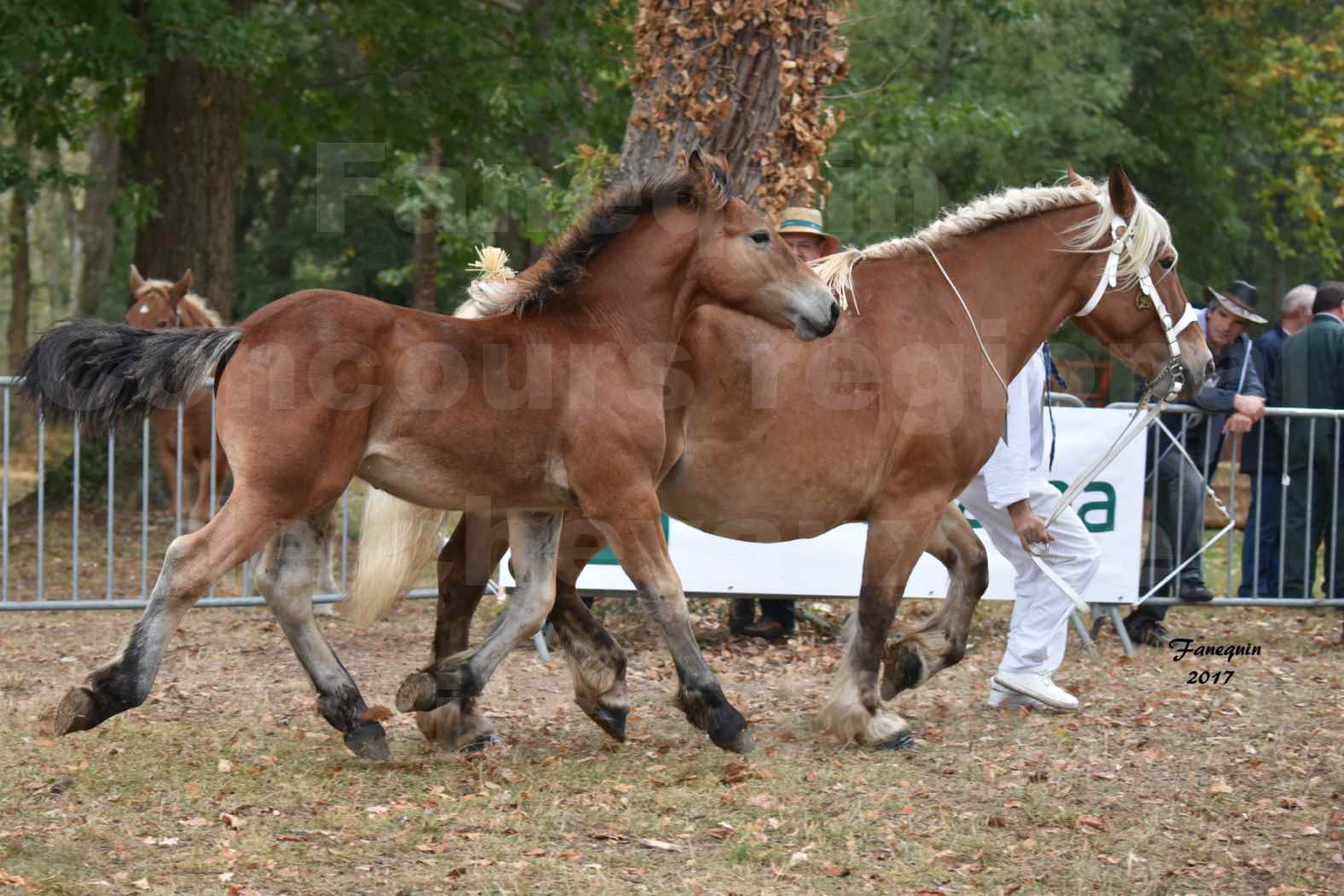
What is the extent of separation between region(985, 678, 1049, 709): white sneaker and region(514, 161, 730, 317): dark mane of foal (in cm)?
280

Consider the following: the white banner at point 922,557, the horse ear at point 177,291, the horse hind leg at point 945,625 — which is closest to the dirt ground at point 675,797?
the horse hind leg at point 945,625

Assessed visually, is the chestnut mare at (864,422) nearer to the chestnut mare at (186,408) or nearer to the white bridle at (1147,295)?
the white bridle at (1147,295)

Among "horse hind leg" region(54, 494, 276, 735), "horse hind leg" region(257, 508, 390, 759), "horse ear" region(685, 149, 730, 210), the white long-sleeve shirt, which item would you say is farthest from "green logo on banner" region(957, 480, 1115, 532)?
"horse hind leg" region(54, 494, 276, 735)

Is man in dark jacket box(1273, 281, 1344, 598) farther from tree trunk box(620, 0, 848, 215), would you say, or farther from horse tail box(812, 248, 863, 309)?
horse tail box(812, 248, 863, 309)

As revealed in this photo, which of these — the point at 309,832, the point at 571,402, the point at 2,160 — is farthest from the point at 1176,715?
the point at 2,160

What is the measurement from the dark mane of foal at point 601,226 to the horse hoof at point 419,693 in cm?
138

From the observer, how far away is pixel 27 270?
27.5 metres

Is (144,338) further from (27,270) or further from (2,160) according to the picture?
(27,270)

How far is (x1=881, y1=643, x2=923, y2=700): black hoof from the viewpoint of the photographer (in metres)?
6.36

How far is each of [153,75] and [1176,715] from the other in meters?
11.4

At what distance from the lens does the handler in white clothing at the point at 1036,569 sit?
6727 millimetres

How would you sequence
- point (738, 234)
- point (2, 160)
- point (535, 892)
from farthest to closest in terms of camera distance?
point (2, 160)
point (738, 234)
point (535, 892)

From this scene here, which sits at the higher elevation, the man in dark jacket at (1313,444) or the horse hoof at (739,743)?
the man in dark jacket at (1313,444)

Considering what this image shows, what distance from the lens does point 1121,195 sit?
6.26 meters
